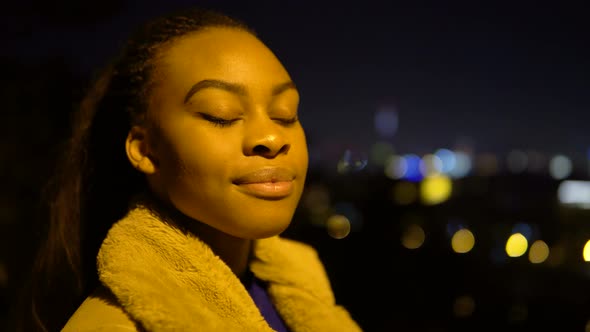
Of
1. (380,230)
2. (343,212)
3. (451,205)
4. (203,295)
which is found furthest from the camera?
(451,205)

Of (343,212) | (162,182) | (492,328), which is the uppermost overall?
(162,182)

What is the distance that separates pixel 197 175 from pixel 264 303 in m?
0.52

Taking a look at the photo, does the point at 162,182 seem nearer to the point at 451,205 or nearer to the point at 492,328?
the point at 492,328

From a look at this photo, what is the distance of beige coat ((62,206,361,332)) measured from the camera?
1070mm

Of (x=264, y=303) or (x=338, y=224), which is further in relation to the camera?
(x=338, y=224)

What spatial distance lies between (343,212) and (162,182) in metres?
7.56

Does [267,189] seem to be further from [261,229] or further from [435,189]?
[435,189]

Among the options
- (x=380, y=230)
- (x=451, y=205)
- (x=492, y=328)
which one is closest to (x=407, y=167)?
(x=492, y=328)

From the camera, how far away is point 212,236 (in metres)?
1.36

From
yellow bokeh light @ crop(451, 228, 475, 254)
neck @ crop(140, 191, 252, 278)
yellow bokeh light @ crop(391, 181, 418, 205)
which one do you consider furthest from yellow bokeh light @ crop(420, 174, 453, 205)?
neck @ crop(140, 191, 252, 278)

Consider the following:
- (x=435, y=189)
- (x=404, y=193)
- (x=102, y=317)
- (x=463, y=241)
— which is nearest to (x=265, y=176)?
(x=102, y=317)

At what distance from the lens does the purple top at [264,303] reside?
1482mm

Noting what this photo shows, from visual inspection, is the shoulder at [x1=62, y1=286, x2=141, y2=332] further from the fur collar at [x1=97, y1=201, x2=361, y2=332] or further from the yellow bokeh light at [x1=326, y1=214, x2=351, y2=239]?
the yellow bokeh light at [x1=326, y1=214, x2=351, y2=239]

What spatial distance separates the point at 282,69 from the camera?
1.35 m
